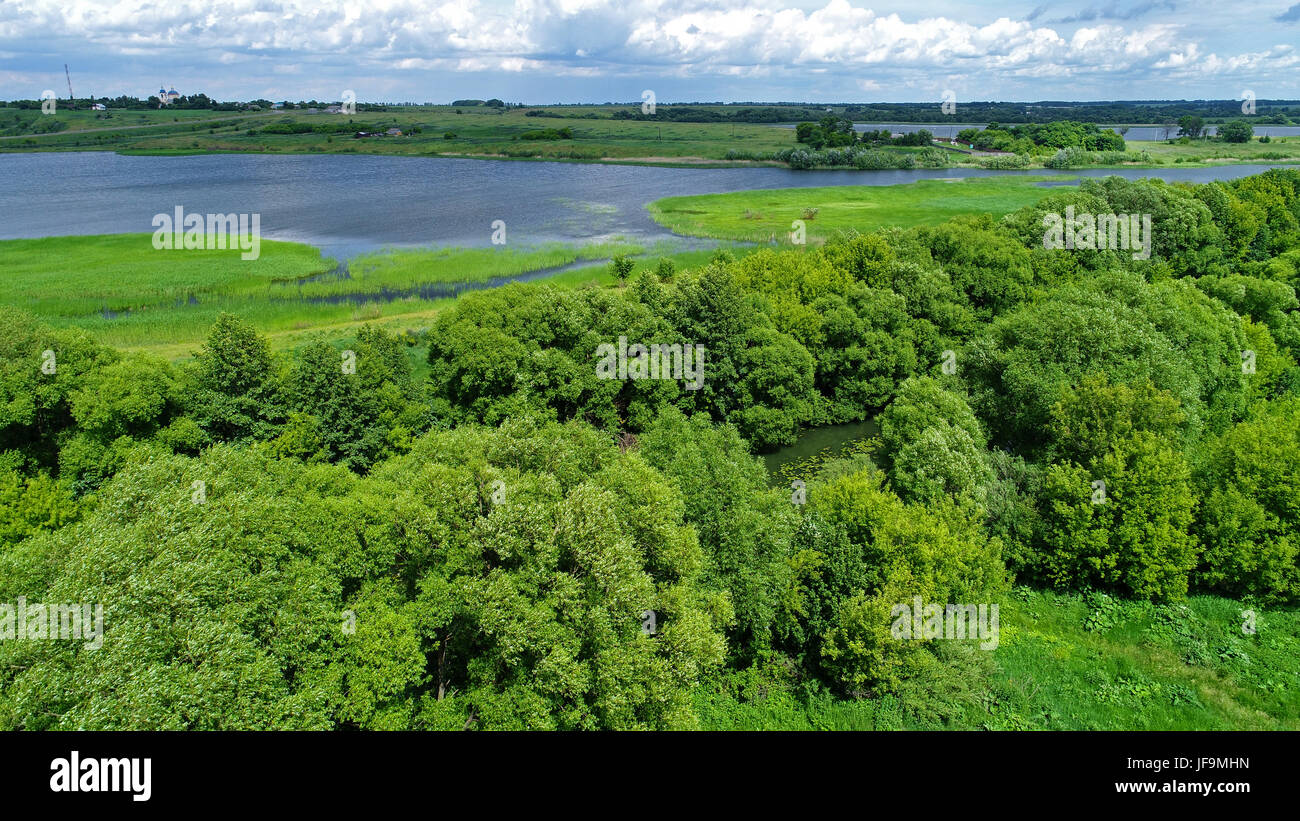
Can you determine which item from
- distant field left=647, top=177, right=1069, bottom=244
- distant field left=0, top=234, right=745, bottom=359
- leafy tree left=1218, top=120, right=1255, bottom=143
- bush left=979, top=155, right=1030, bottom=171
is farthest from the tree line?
leafy tree left=1218, top=120, right=1255, bottom=143

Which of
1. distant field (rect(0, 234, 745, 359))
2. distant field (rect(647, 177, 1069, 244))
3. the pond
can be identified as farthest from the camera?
distant field (rect(647, 177, 1069, 244))

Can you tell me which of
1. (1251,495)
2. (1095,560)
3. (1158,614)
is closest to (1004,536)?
(1095,560)

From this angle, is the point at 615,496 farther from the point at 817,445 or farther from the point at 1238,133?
the point at 1238,133

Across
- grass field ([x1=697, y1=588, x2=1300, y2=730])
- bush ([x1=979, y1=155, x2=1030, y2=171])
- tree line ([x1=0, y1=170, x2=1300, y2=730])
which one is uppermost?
bush ([x1=979, y1=155, x2=1030, y2=171])

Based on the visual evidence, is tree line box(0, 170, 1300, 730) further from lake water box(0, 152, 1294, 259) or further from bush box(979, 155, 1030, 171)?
bush box(979, 155, 1030, 171)

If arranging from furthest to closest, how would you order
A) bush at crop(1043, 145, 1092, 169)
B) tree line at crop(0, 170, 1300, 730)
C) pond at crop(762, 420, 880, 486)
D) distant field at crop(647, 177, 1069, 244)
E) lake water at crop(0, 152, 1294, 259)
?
bush at crop(1043, 145, 1092, 169), distant field at crop(647, 177, 1069, 244), lake water at crop(0, 152, 1294, 259), pond at crop(762, 420, 880, 486), tree line at crop(0, 170, 1300, 730)

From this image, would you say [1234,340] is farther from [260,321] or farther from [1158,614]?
[260,321]

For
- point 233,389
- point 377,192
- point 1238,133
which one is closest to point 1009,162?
point 1238,133
